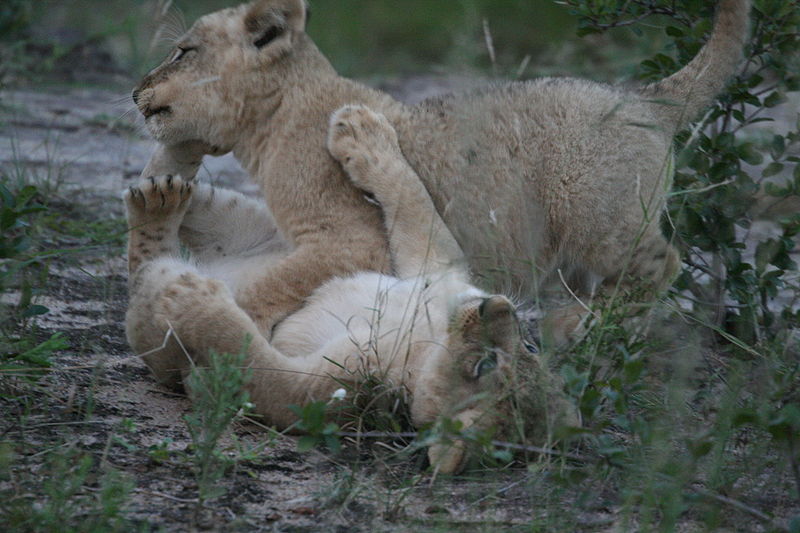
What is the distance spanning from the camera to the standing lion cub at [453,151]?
389cm

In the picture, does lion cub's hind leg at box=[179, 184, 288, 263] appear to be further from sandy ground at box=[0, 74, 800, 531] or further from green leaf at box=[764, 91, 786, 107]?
green leaf at box=[764, 91, 786, 107]

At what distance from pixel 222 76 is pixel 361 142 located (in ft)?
2.23

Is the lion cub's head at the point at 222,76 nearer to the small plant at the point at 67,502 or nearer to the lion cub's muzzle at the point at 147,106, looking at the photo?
the lion cub's muzzle at the point at 147,106

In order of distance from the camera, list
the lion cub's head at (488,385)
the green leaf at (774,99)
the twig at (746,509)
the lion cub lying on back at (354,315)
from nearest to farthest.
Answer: the twig at (746,509)
the lion cub's head at (488,385)
the lion cub lying on back at (354,315)
the green leaf at (774,99)

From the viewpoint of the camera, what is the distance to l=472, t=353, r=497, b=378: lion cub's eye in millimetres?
2918

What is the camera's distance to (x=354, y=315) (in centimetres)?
339

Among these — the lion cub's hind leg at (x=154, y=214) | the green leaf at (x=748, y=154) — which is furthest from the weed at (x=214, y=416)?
the green leaf at (x=748, y=154)

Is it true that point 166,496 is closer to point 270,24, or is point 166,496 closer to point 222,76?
point 222,76

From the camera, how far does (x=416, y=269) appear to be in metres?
3.81

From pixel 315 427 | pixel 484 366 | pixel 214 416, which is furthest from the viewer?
pixel 484 366

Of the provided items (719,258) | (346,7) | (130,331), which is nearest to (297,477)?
(130,331)

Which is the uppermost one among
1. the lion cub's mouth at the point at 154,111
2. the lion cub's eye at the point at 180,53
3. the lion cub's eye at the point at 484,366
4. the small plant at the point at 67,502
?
the lion cub's eye at the point at 180,53

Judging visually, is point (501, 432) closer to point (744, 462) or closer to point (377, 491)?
point (377, 491)

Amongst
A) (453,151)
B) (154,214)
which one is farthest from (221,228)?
(453,151)
